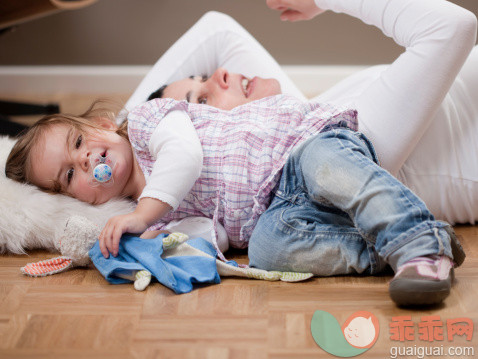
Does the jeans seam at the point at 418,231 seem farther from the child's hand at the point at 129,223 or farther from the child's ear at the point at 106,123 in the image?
the child's ear at the point at 106,123

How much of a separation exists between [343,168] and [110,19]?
1.54 m

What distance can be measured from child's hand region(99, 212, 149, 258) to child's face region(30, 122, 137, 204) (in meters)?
0.17

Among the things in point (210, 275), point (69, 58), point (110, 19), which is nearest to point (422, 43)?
point (210, 275)

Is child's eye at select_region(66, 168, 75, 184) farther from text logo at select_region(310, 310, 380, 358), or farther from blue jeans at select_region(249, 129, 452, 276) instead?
text logo at select_region(310, 310, 380, 358)

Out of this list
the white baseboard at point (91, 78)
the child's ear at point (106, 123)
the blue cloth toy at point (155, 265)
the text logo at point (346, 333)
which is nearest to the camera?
the text logo at point (346, 333)

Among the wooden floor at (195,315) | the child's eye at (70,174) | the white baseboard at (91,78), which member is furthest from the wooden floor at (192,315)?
the white baseboard at (91,78)

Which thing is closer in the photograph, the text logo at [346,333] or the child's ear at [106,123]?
the text logo at [346,333]

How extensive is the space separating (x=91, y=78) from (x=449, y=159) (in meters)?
1.55

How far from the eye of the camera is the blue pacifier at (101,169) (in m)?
1.34

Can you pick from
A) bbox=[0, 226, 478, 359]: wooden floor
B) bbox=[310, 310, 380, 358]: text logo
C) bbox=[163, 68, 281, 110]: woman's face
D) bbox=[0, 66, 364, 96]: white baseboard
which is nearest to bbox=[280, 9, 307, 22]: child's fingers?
bbox=[163, 68, 281, 110]: woman's face

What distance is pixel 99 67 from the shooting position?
252 cm

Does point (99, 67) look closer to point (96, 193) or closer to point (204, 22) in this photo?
point (204, 22)

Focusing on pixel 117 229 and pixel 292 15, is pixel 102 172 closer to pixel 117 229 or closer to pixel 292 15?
pixel 117 229

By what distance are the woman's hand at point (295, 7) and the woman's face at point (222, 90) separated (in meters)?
0.16
